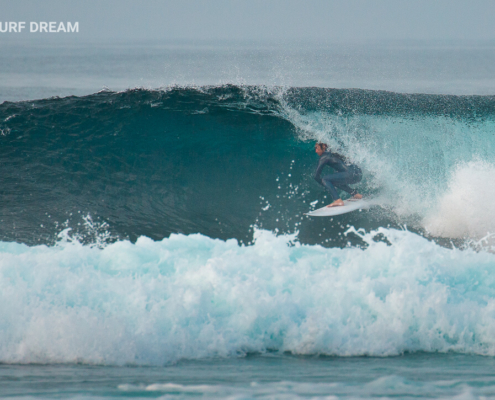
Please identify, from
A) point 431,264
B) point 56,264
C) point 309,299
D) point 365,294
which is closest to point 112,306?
point 56,264

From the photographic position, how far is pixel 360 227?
6684 millimetres

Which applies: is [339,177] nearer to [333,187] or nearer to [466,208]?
[333,187]

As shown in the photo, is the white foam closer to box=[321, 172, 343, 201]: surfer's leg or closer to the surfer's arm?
box=[321, 172, 343, 201]: surfer's leg

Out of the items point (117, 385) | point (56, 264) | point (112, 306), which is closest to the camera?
point (117, 385)

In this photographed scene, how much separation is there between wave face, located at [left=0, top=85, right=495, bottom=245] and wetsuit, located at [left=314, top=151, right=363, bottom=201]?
175 mm

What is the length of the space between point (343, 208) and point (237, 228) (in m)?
1.54

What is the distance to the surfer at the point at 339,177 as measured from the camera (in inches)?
275

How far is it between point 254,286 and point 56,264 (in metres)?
1.86

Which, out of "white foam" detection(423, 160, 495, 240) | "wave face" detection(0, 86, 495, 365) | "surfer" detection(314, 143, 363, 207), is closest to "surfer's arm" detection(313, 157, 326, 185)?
"surfer" detection(314, 143, 363, 207)

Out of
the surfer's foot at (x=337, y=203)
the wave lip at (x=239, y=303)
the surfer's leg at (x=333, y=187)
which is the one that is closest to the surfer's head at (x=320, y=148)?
the surfer's leg at (x=333, y=187)

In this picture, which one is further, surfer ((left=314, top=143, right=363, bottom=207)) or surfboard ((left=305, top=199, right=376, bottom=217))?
surfer ((left=314, top=143, right=363, bottom=207))

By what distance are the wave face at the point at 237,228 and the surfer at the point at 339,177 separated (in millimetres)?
222

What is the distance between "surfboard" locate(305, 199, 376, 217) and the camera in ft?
22.3

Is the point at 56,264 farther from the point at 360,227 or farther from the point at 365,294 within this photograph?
the point at 360,227
